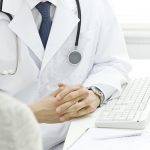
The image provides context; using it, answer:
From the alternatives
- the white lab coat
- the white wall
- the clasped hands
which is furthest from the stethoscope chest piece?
the white wall

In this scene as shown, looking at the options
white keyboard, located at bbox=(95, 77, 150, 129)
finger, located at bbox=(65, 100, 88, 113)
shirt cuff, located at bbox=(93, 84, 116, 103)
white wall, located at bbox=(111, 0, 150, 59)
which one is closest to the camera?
white keyboard, located at bbox=(95, 77, 150, 129)

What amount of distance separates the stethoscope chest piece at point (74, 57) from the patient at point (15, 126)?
0.88m

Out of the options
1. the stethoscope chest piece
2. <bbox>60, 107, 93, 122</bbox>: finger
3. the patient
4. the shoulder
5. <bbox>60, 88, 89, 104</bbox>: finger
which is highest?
the patient

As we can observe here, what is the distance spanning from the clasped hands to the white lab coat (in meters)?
0.10

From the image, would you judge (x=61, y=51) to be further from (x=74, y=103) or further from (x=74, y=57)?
(x=74, y=103)

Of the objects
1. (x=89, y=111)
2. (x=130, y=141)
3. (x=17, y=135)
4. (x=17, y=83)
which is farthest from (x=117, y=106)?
(x=17, y=135)

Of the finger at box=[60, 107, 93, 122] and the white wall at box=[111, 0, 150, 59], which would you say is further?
the white wall at box=[111, 0, 150, 59]

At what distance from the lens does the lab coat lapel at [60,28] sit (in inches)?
40.1

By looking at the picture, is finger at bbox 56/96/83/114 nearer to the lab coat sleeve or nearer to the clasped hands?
the clasped hands

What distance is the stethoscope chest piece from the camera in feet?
3.40

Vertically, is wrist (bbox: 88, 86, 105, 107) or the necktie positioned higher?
the necktie

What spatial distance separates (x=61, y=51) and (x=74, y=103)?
0.21m

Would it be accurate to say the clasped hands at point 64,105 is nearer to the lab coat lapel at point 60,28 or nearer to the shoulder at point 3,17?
the lab coat lapel at point 60,28

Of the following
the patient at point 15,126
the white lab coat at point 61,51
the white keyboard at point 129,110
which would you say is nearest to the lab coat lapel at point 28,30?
the white lab coat at point 61,51
